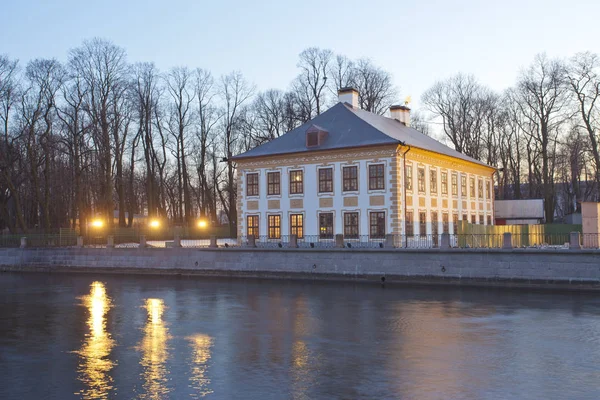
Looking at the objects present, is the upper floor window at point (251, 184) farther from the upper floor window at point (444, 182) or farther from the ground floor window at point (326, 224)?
the upper floor window at point (444, 182)

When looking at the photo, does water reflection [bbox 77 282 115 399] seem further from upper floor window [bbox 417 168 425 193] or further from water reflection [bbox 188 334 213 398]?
upper floor window [bbox 417 168 425 193]

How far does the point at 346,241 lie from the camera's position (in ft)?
123

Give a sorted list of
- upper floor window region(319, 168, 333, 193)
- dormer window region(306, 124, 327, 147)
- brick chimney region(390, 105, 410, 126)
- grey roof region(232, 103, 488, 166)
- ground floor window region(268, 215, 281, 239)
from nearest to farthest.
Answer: grey roof region(232, 103, 488, 166)
upper floor window region(319, 168, 333, 193)
dormer window region(306, 124, 327, 147)
ground floor window region(268, 215, 281, 239)
brick chimney region(390, 105, 410, 126)

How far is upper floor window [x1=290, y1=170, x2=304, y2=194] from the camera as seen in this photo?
39.8 m

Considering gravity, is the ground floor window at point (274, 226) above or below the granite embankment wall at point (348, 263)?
above

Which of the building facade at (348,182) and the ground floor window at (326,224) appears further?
the ground floor window at (326,224)

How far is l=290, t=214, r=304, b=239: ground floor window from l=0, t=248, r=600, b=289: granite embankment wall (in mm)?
3896

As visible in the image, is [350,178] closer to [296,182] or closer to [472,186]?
[296,182]

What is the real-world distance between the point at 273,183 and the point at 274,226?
2.60 metres

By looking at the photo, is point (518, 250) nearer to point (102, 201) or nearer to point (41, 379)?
point (41, 379)

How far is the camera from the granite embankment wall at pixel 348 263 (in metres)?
28.0

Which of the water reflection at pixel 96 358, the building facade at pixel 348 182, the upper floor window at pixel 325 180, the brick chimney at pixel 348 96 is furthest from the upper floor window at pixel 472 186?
the water reflection at pixel 96 358

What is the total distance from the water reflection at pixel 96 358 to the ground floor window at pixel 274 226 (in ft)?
53.5

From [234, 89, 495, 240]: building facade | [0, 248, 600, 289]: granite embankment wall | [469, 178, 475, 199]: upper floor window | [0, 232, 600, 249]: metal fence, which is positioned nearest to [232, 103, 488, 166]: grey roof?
[234, 89, 495, 240]: building facade
